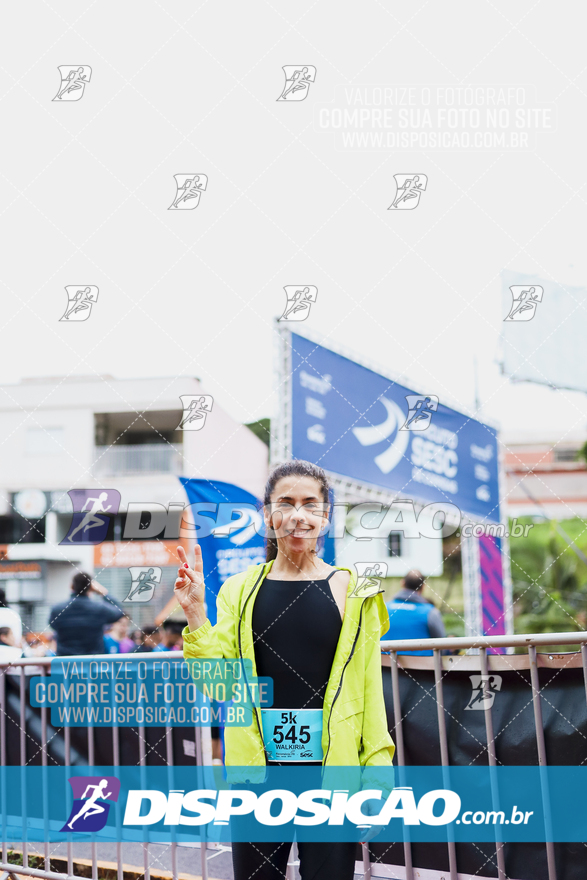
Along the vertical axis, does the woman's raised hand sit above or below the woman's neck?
below

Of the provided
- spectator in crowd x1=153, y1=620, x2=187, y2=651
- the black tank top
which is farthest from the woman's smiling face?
spectator in crowd x1=153, y1=620, x2=187, y2=651

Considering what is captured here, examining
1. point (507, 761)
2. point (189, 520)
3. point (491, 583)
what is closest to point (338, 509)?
point (189, 520)

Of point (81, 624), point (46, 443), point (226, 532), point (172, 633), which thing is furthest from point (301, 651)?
point (46, 443)

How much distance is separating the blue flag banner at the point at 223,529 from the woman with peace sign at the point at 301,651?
2293mm

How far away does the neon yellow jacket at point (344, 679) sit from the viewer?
186 cm

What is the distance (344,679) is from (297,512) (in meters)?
0.47

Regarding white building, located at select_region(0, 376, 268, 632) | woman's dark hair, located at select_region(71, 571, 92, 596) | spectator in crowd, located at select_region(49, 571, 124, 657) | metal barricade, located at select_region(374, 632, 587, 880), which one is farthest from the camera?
white building, located at select_region(0, 376, 268, 632)

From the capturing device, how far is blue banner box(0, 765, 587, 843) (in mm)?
1860

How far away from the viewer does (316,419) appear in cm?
509

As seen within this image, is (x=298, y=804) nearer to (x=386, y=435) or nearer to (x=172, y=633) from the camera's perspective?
(x=386, y=435)

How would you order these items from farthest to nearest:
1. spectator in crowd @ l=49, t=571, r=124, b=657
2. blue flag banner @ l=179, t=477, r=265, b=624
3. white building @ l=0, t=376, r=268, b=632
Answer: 1. white building @ l=0, t=376, r=268, b=632
2. spectator in crowd @ l=49, t=571, r=124, b=657
3. blue flag banner @ l=179, t=477, r=265, b=624

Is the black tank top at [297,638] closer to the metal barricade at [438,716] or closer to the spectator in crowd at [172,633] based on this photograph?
the metal barricade at [438,716]

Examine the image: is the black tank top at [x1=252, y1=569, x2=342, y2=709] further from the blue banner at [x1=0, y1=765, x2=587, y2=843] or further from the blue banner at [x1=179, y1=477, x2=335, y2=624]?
the blue banner at [x1=179, y1=477, x2=335, y2=624]

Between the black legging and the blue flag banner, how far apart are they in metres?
2.45
